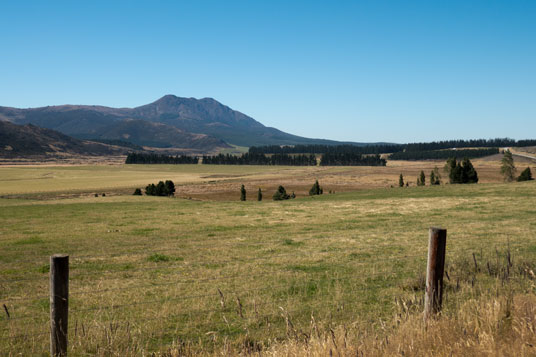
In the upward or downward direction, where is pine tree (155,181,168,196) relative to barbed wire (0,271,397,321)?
downward

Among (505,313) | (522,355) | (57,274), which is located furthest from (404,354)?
(57,274)

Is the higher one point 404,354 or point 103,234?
point 404,354

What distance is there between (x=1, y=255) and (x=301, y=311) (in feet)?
56.7

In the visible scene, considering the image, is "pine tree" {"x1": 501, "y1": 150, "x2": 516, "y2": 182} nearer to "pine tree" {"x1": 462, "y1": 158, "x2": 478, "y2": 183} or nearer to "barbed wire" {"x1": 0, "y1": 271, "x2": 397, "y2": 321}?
"pine tree" {"x1": 462, "y1": 158, "x2": 478, "y2": 183}

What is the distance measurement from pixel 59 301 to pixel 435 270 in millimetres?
6457

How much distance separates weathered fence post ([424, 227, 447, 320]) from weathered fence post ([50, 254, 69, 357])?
241 inches

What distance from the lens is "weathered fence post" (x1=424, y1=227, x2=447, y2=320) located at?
7.21 meters

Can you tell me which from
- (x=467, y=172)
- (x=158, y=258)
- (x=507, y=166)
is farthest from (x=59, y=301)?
(x=507, y=166)

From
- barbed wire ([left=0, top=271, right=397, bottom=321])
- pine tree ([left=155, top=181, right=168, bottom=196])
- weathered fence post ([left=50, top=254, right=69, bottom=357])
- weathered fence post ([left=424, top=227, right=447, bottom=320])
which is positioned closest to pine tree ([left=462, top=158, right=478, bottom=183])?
pine tree ([left=155, top=181, right=168, bottom=196])

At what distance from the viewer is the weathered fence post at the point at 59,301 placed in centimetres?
600

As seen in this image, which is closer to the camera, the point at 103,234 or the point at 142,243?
the point at 142,243

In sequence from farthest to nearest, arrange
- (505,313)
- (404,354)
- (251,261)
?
(251,261), (505,313), (404,354)

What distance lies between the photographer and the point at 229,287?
1263 centimetres

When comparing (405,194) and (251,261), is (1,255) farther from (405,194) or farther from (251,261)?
(405,194)
